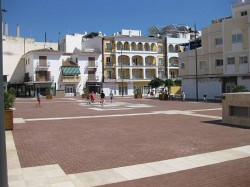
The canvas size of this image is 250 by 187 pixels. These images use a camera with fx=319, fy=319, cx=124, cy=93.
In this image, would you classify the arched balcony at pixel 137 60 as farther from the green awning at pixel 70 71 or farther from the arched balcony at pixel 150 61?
the green awning at pixel 70 71

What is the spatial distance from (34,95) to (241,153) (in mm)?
50723

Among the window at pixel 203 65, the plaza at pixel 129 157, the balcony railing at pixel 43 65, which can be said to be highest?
the balcony railing at pixel 43 65

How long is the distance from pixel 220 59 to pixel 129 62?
27.3 m

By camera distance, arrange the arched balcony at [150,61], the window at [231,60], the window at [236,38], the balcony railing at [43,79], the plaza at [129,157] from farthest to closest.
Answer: the arched balcony at [150,61], the balcony railing at [43,79], the window at [231,60], the window at [236,38], the plaza at [129,157]

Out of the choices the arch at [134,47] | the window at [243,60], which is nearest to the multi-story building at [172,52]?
the arch at [134,47]

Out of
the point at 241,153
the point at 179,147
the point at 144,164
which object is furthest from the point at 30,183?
the point at 241,153

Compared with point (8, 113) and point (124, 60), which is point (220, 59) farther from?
point (8, 113)

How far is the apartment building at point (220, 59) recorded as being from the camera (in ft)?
119

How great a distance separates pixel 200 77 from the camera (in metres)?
43.3

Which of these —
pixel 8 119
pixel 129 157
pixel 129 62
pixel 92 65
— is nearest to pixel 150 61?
pixel 129 62

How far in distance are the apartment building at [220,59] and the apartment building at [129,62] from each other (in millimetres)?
18961

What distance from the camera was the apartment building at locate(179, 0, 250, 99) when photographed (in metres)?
36.4

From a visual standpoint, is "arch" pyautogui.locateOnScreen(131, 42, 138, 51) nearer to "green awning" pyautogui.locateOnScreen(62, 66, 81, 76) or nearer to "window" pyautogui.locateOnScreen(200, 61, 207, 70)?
"green awning" pyautogui.locateOnScreen(62, 66, 81, 76)

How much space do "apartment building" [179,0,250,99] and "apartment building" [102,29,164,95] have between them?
1896cm
